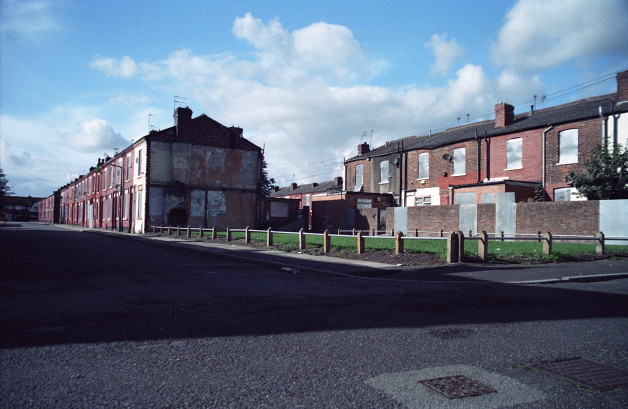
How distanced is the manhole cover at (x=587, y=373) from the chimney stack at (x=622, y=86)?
2719 cm

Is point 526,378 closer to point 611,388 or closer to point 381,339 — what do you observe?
point 611,388

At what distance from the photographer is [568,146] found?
2669 centimetres

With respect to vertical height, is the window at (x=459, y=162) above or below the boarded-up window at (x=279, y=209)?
above

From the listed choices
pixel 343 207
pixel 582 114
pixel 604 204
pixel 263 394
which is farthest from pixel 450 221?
pixel 263 394

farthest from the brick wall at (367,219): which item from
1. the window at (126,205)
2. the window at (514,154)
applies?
the window at (126,205)

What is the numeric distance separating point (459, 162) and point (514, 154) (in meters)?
4.52

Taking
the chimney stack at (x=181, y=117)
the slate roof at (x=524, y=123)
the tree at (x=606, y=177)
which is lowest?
the tree at (x=606, y=177)

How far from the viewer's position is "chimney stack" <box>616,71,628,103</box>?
2506cm

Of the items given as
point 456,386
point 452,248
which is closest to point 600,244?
point 452,248

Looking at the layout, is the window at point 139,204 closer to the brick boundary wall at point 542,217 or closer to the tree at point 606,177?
the brick boundary wall at point 542,217

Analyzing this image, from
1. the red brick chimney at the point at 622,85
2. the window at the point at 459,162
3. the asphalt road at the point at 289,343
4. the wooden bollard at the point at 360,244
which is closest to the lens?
the asphalt road at the point at 289,343

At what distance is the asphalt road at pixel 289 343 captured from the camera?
10.8 ft

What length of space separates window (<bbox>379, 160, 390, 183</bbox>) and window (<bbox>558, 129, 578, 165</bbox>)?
51.1 feet

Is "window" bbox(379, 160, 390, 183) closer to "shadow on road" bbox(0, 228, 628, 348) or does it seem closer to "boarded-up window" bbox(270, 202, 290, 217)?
"boarded-up window" bbox(270, 202, 290, 217)
